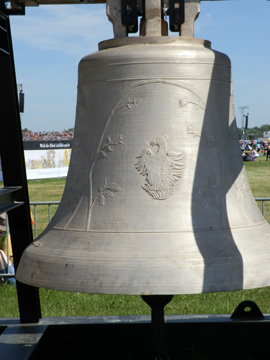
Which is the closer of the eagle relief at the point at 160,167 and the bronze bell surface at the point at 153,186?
the bronze bell surface at the point at 153,186

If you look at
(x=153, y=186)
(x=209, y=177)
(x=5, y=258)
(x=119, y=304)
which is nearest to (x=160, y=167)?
(x=153, y=186)

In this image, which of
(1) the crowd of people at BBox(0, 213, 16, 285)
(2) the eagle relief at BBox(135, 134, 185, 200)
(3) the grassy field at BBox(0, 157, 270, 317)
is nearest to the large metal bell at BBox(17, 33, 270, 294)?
(2) the eagle relief at BBox(135, 134, 185, 200)

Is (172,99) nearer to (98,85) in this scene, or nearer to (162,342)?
(98,85)

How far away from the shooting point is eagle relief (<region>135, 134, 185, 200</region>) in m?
2.22

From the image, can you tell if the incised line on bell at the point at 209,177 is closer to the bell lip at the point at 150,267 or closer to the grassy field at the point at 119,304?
the bell lip at the point at 150,267

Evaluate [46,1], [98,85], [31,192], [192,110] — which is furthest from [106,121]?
[31,192]

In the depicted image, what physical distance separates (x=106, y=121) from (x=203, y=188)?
0.44 m

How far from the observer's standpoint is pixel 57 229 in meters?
2.37

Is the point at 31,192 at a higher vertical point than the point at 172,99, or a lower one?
lower

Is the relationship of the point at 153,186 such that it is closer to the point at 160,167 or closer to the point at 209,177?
the point at 160,167

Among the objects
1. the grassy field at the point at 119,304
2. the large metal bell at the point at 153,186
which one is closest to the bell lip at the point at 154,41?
the large metal bell at the point at 153,186

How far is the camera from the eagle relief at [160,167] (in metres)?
2.22

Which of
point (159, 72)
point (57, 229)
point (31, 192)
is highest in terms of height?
point (159, 72)

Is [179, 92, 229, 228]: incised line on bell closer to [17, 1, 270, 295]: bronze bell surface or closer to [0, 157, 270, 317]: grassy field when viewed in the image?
[17, 1, 270, 295]: bronze bell surface
